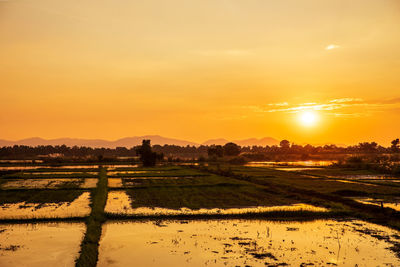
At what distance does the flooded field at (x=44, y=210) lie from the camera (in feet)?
57.8

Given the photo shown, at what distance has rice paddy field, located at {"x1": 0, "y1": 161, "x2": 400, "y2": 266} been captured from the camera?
11602 millimetres

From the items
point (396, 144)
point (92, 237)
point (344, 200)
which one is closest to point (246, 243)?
point (92, 237)

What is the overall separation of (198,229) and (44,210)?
9348mm

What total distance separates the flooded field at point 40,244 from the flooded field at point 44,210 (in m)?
1.64

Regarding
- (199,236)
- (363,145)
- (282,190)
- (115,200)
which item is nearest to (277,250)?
(199,236)

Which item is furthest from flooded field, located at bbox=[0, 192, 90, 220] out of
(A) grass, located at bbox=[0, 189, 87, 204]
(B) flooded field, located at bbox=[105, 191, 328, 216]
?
(B) flooded field, located at bbox=[105, 191, 328, 216]

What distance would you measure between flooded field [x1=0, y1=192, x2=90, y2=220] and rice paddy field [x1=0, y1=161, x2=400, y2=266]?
0.05m

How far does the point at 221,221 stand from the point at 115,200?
29.5 ft

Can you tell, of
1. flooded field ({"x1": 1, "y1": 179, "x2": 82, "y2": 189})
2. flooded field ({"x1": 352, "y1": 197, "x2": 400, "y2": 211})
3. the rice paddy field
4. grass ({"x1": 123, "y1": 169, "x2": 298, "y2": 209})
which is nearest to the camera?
the rice paddy field

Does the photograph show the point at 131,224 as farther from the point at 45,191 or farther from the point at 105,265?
the point at 45,191

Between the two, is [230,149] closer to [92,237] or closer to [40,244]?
[92,237]

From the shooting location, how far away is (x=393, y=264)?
439 inches

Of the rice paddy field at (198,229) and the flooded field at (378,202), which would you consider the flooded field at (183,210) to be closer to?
the rice paddy field at (198,229)

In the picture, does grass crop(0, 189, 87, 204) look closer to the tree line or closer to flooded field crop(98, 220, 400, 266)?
flooded field crop(98, 220, 400, 266)
